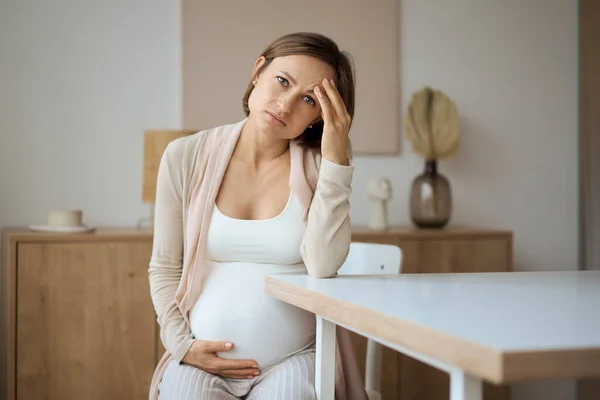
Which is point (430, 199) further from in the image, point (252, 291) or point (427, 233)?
point (252, 291)

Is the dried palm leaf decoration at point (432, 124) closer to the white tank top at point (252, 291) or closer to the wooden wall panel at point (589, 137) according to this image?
the wooden wall panel at point (589, 137)

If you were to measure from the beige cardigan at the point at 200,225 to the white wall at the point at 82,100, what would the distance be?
1.59m

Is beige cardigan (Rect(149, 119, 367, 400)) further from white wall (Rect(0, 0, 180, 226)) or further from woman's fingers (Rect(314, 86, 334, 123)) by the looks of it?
white wall (Rect(0, 0, 180, 226))

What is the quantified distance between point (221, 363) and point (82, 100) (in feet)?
6.69

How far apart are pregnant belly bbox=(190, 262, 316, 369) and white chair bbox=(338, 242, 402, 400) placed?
1.61 feet

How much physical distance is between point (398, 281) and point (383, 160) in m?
2.17

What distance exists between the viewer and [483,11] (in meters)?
3.83

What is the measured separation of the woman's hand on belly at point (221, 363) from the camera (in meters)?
1.57

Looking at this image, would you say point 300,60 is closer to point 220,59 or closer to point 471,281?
point 471,281

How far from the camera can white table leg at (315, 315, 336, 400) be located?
1.41m

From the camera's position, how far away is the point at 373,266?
6.98ft

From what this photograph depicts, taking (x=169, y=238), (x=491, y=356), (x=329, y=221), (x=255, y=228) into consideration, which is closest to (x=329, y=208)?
(x=329, y=221)

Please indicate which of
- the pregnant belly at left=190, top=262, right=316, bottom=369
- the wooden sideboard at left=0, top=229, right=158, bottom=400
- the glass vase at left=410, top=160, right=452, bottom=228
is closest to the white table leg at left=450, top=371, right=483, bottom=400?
the pregnant belly at left=190, top=262, right=316, bottom=369

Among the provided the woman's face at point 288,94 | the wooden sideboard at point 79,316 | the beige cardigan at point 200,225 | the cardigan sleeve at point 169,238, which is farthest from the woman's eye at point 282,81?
the wooden sideboard at point 79,316
